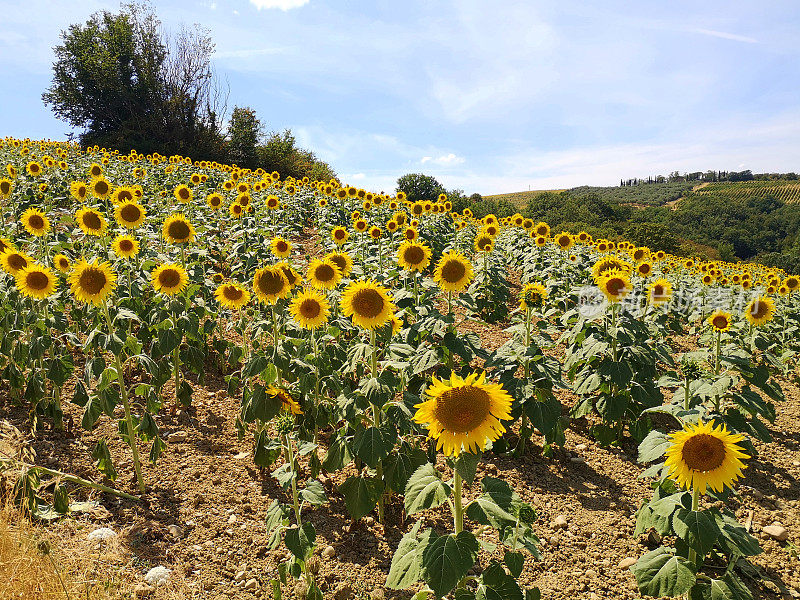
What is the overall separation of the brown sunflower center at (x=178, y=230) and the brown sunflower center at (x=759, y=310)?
22.1ft

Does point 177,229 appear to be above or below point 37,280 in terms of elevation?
above

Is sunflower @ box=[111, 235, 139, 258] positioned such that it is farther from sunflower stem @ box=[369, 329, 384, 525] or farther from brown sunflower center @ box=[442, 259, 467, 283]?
brown sunflower center @ box=[442, 259, 467, 283]

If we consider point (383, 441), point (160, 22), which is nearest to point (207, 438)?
point (383, 441)

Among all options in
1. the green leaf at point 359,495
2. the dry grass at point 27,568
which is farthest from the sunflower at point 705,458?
the dry grass at point 27,568

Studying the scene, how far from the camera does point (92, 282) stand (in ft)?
13.0

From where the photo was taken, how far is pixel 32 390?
15.2ft

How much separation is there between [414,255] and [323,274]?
0.97 meters

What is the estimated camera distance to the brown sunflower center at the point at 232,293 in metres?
5.27

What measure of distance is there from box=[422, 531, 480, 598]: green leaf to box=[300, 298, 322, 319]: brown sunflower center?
2.15 m

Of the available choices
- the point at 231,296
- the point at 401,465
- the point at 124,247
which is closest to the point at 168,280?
the point at 231,296

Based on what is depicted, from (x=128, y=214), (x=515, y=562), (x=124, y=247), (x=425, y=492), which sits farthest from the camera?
(x=128, y=214)

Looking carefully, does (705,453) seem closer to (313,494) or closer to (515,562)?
(515,562)

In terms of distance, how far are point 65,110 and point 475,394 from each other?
4125cm

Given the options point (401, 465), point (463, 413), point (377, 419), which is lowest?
point (401, 465)
